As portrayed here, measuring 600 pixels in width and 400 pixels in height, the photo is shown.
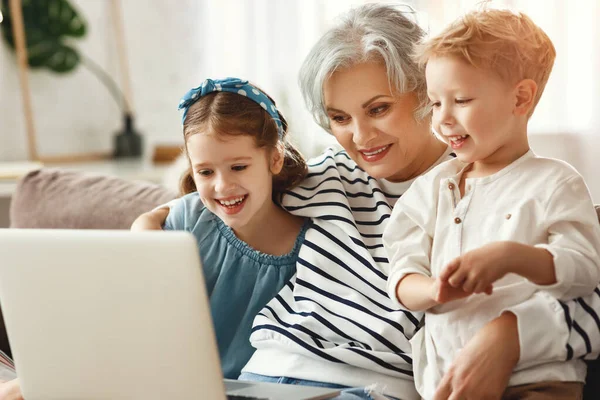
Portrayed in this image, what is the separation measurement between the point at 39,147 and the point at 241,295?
241cm

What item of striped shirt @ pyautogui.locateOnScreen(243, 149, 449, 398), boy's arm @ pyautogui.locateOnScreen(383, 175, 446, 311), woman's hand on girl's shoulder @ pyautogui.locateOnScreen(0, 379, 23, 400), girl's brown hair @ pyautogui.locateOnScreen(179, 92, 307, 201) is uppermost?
girl's brown hair @ pyautogui.locateOnScreen(179, 92, 307, 201)

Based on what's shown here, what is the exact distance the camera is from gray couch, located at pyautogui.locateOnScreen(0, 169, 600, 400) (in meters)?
1.97

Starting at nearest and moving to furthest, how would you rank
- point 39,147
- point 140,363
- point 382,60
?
point 140,363 < point 382,60 < point 39,147

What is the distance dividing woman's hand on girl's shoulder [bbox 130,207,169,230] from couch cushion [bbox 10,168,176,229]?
23cm

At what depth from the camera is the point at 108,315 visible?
1.17 meters

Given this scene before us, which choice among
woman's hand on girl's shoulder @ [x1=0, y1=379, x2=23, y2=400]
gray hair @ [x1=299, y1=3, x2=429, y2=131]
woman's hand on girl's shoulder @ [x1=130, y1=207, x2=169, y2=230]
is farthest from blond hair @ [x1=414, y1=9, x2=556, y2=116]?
woman's hand on girl's shoulder @ [x1=0, y1=379, x2=23, y2=400]

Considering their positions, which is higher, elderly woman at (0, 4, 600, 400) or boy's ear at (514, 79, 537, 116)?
boy's ear at (514, 79, 537, 116)

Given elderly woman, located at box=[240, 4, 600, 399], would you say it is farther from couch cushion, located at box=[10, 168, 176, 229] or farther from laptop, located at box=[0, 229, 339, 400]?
couch cushion, located at box=[10, 168, 176, 229]

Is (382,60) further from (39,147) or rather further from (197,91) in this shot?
(39,147)

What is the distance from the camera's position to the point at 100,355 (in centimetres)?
120

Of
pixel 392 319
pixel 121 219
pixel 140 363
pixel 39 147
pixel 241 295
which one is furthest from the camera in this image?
pixel 39 147

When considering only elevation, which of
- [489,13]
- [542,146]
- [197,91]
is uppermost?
[489,13]

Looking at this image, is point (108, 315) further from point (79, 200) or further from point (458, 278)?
point (79, 200)

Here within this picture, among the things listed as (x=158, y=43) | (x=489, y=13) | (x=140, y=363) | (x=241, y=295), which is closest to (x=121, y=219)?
(x=241, y=295)
